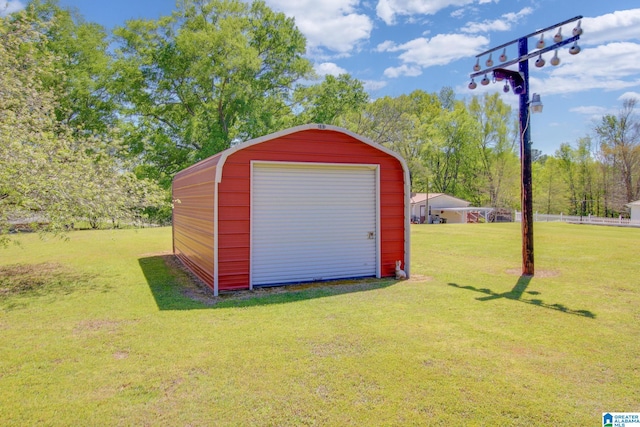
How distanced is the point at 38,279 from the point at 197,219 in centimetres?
333

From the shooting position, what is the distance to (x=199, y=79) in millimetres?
21734

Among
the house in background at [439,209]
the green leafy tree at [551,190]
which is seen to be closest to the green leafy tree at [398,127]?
the house in background at [439,209]

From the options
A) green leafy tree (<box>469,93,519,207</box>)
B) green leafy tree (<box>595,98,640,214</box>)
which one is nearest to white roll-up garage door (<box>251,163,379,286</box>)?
green leafy tree (<box>595,98,640,214</box>)

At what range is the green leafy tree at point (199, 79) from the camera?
21516 mm

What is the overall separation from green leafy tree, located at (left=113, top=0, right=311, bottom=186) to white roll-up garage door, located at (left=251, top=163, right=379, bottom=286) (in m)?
15.5

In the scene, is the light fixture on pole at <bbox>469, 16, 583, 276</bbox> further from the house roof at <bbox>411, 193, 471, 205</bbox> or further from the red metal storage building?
the house roof at <bbox>411, 193, 471, 205</bbox>

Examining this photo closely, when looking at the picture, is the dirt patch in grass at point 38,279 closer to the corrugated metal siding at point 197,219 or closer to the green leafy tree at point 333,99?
the corrugated metal siding at point 197,219

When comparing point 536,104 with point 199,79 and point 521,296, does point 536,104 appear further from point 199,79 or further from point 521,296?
point 199,79

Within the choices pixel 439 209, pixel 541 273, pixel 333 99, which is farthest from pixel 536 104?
pixel 439 209

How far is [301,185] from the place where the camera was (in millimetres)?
7098

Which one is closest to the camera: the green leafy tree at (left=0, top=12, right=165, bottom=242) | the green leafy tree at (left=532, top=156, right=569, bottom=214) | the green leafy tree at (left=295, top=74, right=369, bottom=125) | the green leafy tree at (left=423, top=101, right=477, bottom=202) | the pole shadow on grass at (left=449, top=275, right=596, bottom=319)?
the pole shadow on grass at (left=449, top=275, right=596, bottom=319)

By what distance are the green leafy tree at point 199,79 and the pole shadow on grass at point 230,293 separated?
15000mm

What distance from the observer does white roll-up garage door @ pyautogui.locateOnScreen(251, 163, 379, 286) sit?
6.84 m

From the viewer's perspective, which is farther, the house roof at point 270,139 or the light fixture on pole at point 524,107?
the light fixture on pole at point 524,107
